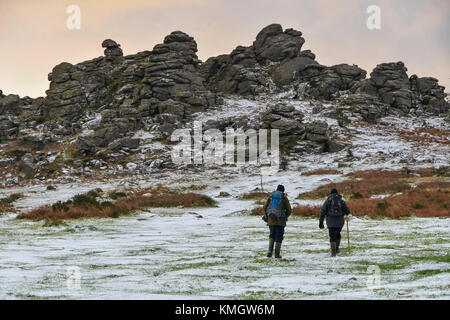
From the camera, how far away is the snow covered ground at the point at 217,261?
10.5 m

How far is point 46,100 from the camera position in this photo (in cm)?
10356

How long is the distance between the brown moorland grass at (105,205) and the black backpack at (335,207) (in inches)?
719

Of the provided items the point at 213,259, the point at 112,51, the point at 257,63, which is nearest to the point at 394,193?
the point at 213,259

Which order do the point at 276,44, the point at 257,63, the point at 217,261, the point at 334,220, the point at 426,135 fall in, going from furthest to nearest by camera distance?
the point at 257,63, the point at 276,44, the point at 426,135, the point at 334,220, the point at 217,261

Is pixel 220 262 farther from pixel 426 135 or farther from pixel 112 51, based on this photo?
pixel 112 51

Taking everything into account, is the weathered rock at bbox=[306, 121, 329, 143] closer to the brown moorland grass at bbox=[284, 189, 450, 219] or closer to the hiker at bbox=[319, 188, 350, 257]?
the brown moorland grass at bbox=[284, 189, 450, 219]

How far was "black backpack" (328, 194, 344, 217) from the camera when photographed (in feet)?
51.5

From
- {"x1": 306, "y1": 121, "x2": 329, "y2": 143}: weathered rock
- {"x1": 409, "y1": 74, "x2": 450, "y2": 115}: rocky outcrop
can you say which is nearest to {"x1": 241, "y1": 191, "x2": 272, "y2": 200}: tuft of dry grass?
{"x1": 306, "y1": 121, "x2": 329, "y2": 143}: weathered rock

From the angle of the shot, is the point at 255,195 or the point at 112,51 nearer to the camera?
the point at 255,195

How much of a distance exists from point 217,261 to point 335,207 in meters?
4.09

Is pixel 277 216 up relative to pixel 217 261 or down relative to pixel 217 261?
up

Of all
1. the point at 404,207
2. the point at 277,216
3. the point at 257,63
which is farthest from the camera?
the point at 257,63

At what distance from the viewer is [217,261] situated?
15.0 metres

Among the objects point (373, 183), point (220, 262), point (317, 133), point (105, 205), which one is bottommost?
point (220, 262)
